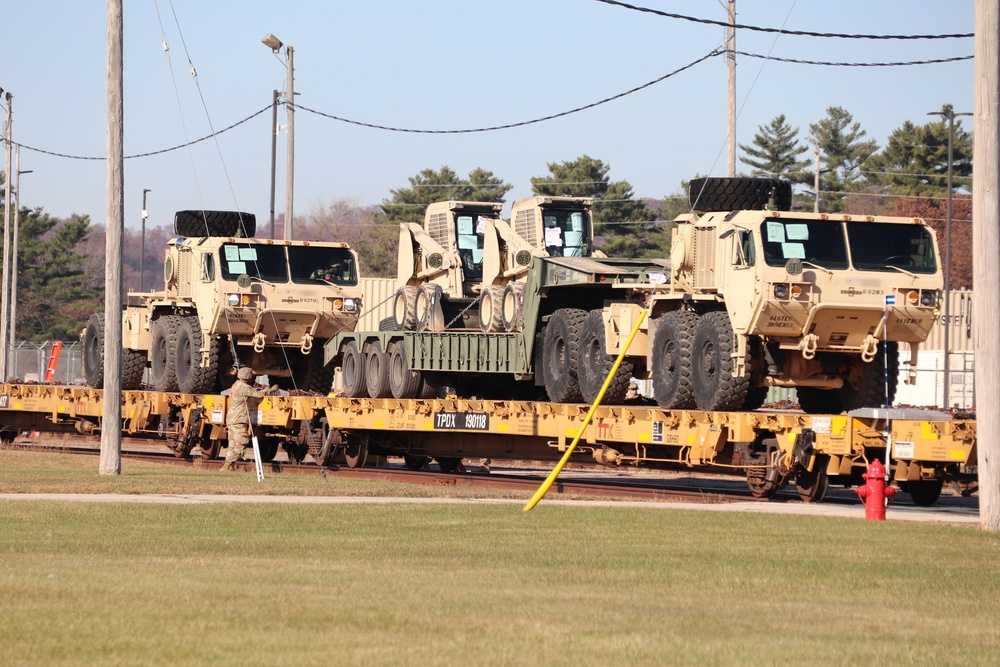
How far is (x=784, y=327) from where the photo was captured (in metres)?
18.5

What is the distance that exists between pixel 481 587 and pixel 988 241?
293 inches

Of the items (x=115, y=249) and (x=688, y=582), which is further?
(x=115, y=249)

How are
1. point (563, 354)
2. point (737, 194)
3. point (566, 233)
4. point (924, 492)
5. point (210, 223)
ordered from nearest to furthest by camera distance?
point (924, 492), point (737, 194), point (563, 354), point (566, 233), point (210, 223)

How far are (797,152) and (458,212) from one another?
7008cm

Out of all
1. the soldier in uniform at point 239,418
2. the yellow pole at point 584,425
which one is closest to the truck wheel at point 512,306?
the yellow pole at point 584,425

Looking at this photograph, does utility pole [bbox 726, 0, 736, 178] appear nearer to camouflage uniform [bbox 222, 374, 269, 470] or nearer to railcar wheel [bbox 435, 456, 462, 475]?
railcar wheel [bbox 435, 456, 462, 475]

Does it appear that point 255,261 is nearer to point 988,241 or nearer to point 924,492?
point 924,492

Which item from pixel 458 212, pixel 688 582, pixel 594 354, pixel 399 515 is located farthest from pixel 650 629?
pixel 458 212

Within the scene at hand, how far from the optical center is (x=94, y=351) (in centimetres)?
3197

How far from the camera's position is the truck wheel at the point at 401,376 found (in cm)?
2523

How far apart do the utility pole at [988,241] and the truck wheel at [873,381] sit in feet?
10.1

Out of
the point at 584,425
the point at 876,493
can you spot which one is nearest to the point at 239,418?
the point at 584,425

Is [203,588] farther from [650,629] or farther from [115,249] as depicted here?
[115,249]

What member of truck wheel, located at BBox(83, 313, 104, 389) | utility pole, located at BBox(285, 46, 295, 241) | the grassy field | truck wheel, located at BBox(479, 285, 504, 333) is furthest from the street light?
the grassy field
